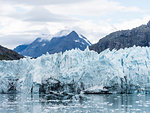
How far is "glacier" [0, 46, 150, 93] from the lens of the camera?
127 feet

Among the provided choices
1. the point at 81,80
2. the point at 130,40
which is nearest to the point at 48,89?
the point at 81,80

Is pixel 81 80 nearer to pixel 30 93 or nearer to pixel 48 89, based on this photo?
pixel 48 89

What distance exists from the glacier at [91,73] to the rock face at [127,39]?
4254cm

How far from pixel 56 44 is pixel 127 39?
78.7 meters

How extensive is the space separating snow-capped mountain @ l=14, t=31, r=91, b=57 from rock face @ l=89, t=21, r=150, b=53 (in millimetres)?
59131

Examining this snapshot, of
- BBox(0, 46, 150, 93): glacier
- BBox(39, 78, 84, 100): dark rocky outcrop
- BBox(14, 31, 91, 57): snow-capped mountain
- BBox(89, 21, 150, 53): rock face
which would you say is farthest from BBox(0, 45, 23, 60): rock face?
BBox(14, 31, 91, 57): snow-capped mountain

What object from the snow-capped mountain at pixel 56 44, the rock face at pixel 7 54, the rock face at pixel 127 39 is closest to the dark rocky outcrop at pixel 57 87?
the rock face at pixel 7 54

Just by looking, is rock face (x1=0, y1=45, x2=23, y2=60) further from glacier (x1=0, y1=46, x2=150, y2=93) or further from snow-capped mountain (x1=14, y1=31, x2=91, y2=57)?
snow-capped mountain (x1=14, y1=31, x2=91, y2=57)

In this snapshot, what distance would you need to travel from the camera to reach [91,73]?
1535 inches

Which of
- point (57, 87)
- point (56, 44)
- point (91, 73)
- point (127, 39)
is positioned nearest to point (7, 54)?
point (127, 39)

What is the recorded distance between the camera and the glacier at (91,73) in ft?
127

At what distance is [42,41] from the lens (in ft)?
585

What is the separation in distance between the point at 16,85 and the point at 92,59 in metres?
11.7

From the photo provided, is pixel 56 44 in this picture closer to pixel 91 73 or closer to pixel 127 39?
pixel 127 39
